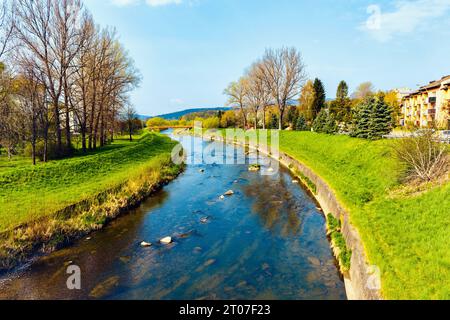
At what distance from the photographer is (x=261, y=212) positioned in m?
15.7

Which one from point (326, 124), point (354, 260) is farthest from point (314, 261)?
point (326, 124)

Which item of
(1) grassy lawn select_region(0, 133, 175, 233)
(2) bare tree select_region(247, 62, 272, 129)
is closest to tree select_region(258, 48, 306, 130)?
(2) bare tree select_region(247, 62, 272, 129)

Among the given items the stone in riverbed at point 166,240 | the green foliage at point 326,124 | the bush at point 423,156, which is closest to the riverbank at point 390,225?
the bush at point 423,156

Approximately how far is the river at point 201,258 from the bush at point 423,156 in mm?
4878

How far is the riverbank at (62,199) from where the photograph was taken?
1077cm

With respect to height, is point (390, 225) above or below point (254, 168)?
above

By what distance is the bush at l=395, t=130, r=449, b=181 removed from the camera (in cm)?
1228

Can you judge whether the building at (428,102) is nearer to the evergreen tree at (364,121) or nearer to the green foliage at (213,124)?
the evergreen tree at (364,121)

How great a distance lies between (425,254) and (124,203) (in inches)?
548

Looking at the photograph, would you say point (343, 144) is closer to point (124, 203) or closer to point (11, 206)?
point (124, 203)

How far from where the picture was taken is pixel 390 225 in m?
9.77

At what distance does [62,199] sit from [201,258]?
8.14 meters

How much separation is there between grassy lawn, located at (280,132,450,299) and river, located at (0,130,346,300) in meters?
1.79

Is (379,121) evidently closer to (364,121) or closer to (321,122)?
(364,121)
